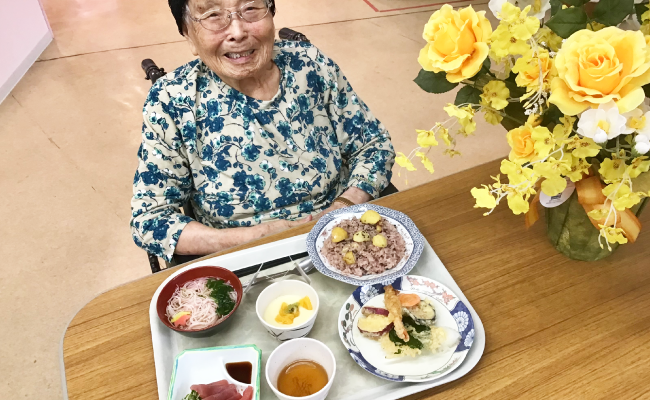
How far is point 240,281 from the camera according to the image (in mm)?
1104

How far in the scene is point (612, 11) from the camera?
2.53 ft

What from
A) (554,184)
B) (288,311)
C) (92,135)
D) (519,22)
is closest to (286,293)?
(288,311)

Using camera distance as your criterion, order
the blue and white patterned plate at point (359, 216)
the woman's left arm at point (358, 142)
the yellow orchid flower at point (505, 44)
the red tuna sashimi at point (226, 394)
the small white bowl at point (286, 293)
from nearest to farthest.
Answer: the yellow orchid flower at point (505, 44), the red tuna sashimi at point (226, 394), the small white bowl at point (286, 293), the blue and white patterned plate at point (359, 216), the woman's left arm at point (358, 142)

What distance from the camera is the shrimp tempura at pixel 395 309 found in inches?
39.2

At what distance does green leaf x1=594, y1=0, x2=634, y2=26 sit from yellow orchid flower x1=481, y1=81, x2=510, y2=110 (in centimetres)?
17

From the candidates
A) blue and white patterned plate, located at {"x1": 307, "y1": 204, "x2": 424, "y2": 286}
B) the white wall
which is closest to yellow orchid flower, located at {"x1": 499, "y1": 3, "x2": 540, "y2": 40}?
blue and white patterned plate, located at {"x1": 307, "y1": 204, "x2": 424, "y2": 286}

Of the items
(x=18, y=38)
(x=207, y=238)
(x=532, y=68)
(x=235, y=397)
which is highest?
(x=532, y=68)

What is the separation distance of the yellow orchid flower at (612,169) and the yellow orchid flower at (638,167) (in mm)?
22

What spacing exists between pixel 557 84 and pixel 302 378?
0.68 metres

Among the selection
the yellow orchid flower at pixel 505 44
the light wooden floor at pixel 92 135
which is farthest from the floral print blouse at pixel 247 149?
the light wooden floor at pixel 92 135

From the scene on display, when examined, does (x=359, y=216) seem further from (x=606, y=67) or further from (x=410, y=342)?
(x=606, y=67)

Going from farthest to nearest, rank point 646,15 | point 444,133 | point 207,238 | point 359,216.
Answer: point 207,238 < point 359,216 < point 444,133 < point 646,15

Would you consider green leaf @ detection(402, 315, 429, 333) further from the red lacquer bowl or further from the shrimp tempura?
the red lacquer bowl

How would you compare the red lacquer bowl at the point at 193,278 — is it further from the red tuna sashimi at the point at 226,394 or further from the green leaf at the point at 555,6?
the green leaf at the point at 555,6
